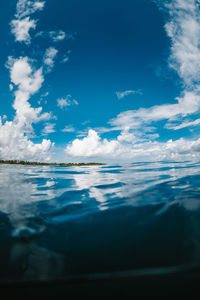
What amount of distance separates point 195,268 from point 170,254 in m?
0.36

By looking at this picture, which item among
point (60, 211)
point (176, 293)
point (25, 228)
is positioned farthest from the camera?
point (60, 211)

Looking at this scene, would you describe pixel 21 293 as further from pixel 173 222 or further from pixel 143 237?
pixel 173 222

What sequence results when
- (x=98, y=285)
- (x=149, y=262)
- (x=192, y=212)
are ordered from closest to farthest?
1. (x=98, y=285)
2. (x=149, y=262)
3. (x=192, y=212)

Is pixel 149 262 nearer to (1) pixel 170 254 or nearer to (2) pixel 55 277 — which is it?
(1) pixel 170 254

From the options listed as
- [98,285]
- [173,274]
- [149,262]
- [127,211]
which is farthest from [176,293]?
[127,211]

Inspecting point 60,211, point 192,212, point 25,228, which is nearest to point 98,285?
point 25,228

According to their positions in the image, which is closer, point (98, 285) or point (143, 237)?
point (98, 285)

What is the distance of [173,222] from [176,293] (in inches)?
72.1

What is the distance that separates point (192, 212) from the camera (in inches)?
152

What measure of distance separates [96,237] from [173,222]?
1.86 metres

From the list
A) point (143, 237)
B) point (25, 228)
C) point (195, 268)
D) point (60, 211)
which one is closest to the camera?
point (195, 268)

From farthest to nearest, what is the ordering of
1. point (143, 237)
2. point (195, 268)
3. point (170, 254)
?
point (143, 237) < point (170, 254) < point (195, 268)

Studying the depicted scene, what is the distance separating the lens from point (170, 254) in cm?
226

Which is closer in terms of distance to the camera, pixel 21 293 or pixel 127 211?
pixel 21 293
